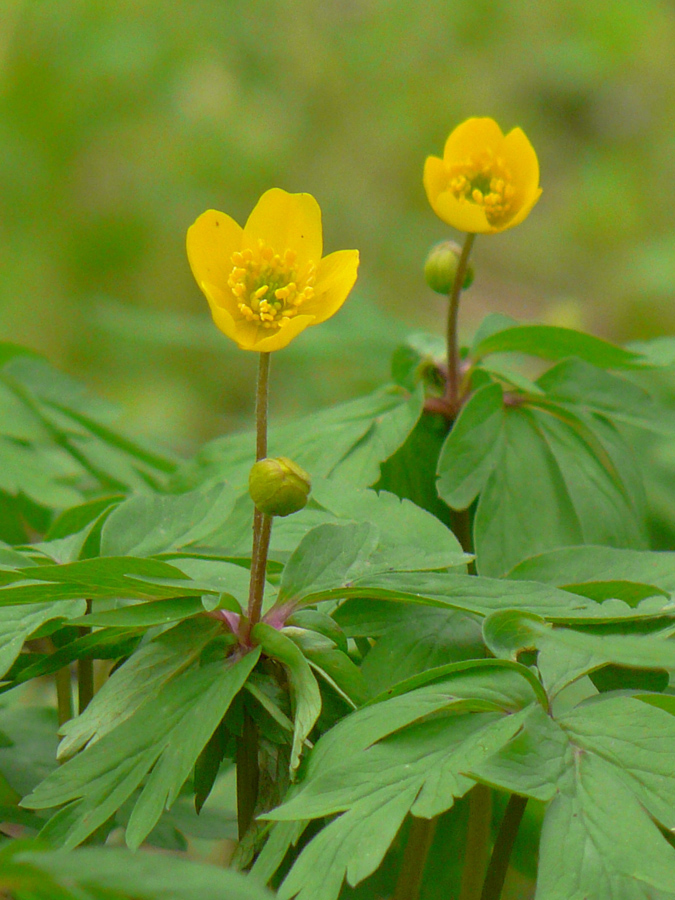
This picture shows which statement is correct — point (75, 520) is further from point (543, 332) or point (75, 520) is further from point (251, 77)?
point (251, 77)

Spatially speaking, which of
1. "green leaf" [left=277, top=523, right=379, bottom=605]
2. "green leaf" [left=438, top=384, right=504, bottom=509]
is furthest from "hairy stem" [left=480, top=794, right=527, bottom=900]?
"green leaf" [left=438, top=384, right=504, bottom=509]

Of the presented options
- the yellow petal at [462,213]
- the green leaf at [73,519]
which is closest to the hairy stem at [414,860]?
the green leaf at [73,519]

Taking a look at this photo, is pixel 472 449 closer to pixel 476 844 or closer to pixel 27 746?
pixel 476 844

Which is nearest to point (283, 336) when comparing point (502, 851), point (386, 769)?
point (386, 769)

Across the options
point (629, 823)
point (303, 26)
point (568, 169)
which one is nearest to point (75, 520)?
point (629, 823)

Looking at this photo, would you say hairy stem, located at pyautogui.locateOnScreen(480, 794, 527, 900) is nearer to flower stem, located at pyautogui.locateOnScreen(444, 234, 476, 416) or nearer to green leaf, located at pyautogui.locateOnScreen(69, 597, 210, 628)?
green leaf, located at pyautogui.locateOnScreen(69, 597, 210, 628)

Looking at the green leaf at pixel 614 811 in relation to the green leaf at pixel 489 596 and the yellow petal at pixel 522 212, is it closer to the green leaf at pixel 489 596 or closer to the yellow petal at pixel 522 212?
the green leaf at pixel 489 596

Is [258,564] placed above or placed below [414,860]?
above
